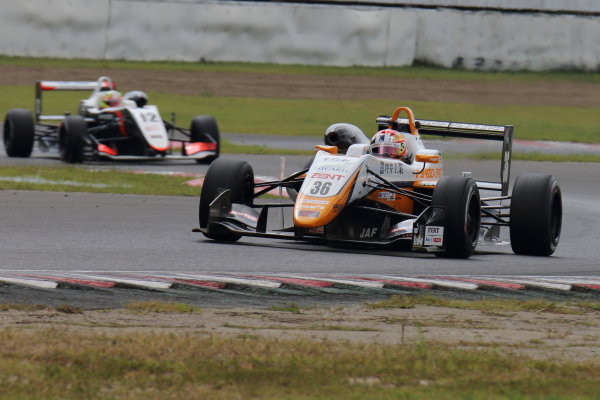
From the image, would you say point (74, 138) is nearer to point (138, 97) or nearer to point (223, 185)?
point (138, 97)

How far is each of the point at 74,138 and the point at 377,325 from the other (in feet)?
43.0

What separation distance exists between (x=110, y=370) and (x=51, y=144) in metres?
16.6

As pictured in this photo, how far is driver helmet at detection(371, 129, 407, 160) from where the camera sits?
39.1 feet

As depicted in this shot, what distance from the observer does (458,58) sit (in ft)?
118

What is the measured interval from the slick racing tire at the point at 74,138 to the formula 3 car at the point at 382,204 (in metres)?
8.29

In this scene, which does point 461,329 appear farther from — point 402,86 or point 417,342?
point 402,86

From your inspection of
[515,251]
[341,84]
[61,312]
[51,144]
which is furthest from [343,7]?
[61,312]

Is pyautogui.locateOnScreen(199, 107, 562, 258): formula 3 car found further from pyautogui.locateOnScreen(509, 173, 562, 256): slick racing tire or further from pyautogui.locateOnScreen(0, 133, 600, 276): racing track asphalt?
pyautogui.locateOnScreen(0, 133, 600, 276): racing track asphalt

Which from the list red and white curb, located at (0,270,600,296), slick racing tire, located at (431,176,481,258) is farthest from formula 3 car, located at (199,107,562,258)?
red and white curb, located at (0,270,600,296)

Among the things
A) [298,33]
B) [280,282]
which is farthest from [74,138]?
[298,33]

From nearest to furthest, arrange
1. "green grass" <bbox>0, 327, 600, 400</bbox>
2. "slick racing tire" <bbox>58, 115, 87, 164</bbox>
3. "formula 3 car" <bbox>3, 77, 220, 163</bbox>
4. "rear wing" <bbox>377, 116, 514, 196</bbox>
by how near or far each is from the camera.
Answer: "green grass" <bbox>0, 327, 600, 400</bbox>
"rear wing" <bbox>377, 116, 514, 196</bbox>
"slick racing tire" <bbox>58, 115, 87, 164</bbox>
"formula 3 car" <bbox>3, 77, 220, 163</bbox>

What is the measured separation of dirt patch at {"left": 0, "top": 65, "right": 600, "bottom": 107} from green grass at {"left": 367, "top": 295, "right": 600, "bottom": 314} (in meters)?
24.4

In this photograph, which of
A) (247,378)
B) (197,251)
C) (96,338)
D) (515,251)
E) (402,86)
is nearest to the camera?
(247,378)

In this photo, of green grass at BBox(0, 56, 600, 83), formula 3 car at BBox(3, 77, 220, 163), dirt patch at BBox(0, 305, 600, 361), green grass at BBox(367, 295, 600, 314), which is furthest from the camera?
green grass at BBox(0, 56, 600, 83)
